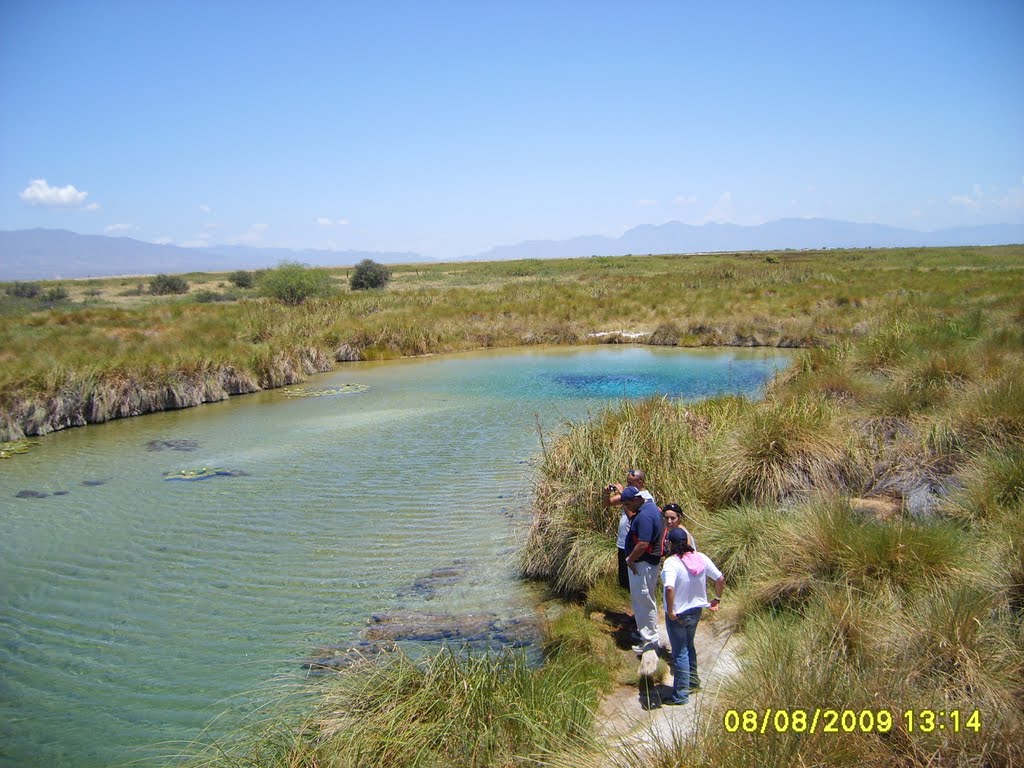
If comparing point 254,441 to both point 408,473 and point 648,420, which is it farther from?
point 648,420

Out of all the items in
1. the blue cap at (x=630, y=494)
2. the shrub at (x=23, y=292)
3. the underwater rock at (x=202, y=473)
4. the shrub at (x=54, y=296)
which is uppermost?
the shrub at (x=23, y=292)

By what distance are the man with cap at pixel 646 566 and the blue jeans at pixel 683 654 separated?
0.81 m

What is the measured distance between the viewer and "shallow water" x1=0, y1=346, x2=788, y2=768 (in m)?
6.18

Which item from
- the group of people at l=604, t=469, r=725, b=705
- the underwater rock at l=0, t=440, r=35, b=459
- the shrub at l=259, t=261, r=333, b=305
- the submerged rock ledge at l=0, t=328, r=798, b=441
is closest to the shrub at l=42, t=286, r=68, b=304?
the shrub at l=259, t=261, r=333, b=305

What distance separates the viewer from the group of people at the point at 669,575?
529cm

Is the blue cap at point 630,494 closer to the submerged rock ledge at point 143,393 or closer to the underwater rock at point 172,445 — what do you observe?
the underwater rock at point 172,445

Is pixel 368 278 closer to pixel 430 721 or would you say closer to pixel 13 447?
pixel 13 447

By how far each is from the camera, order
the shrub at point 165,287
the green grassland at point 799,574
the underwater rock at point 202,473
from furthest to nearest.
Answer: the shrub at point 165,287 → the underwater rock at point 202,473 → the green grassland at point 799,574

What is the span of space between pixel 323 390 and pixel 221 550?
45.8 ft

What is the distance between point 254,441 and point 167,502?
→ 446cm

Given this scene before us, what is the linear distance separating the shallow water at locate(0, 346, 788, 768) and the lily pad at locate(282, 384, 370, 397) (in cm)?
282

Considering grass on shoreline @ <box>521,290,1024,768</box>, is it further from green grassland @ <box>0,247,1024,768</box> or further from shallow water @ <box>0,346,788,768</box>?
shallow water @ <box>0,346,788,768</box>

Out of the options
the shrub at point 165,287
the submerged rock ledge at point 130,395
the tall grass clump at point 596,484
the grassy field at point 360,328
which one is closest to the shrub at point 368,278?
the shrub at point 165,287

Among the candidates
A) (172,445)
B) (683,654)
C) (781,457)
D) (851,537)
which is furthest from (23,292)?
(851,537)
